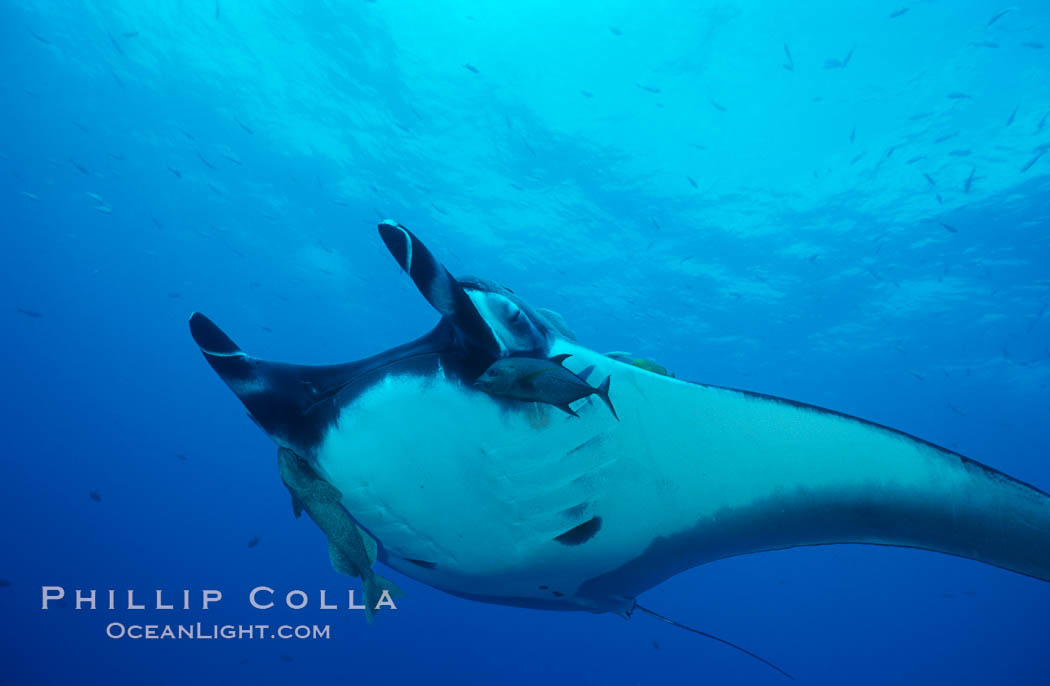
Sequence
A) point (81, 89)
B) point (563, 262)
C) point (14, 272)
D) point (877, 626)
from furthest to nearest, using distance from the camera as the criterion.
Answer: point (877, 626) < point (14, 272) < point (563, 262) < point (81, 89)

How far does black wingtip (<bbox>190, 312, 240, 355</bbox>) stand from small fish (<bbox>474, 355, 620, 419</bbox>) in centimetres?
69

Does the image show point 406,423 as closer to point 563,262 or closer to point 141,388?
point 563,262

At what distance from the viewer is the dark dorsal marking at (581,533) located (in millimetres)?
1757

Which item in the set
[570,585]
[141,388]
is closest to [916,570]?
[570,585]

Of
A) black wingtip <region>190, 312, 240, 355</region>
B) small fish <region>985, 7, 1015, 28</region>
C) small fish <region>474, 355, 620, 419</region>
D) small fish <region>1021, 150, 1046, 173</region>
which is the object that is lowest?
black wingtip <region>190, 312, 240, 355</region>

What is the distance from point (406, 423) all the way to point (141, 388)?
47822mm

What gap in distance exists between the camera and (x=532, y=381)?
129 centimetres

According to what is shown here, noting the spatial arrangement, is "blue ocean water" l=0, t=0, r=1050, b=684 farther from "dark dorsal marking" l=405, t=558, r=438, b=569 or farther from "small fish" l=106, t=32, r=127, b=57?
"dark dorsal marking" l=405, t=558, r=438, b=569

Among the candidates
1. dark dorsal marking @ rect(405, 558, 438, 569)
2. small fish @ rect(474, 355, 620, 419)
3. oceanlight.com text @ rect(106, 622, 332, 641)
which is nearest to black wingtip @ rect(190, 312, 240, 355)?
small fish @ rect(474, 355, 620, 419)

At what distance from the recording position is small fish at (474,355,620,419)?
4.09 ft

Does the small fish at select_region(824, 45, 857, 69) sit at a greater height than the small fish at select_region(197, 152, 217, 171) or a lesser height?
greater

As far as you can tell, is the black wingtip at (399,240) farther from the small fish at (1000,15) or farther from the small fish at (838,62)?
the small fish at (1000,15)

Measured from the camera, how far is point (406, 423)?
1340mm

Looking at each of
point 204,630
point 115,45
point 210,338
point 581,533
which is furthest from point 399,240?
point 204,630
